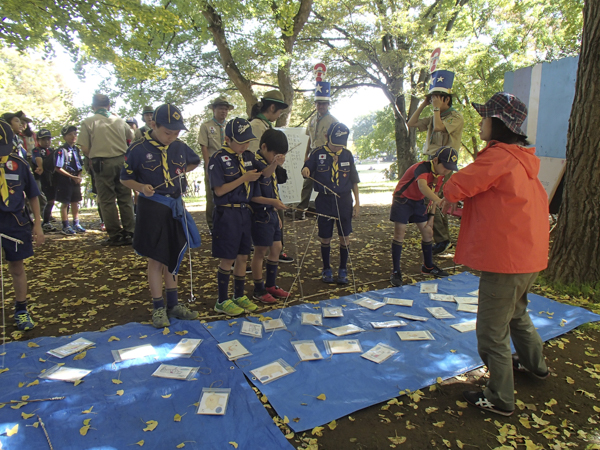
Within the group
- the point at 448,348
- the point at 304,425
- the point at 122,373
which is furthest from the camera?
the point at 448,348

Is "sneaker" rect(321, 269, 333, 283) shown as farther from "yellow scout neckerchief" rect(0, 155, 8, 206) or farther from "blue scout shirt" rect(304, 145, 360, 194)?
"yellow scout neckerchief" rect(0, 155, 8, 206)

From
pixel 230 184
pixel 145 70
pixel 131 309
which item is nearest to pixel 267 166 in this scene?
pixel 230 184

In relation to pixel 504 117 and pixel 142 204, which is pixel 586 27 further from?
pixel 142 204

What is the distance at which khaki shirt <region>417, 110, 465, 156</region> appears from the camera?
4.73 meters

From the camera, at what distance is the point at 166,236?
3.38 metres

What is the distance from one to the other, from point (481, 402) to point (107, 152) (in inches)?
237

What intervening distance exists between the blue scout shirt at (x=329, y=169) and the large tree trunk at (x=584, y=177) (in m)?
2.45

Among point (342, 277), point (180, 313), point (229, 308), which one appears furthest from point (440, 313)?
point (180, 313)

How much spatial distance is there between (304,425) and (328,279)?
254 cm

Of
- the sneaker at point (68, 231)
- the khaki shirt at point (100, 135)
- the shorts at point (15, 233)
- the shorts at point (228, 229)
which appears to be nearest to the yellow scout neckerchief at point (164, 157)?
the shorts at point (228, 229)

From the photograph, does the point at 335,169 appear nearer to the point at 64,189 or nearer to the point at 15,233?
the point at 15,233

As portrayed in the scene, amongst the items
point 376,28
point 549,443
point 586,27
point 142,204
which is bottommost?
point 549,443

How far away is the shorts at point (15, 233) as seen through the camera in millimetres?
3168

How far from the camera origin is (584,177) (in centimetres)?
406
